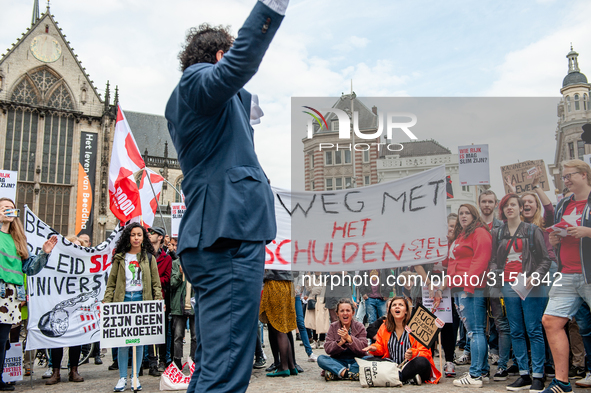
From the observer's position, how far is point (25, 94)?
4547 centimetres

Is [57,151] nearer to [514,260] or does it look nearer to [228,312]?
[514,260]

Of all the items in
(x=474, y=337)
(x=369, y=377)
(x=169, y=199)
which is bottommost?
(x=369, y=377)

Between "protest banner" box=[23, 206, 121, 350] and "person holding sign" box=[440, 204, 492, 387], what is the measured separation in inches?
196

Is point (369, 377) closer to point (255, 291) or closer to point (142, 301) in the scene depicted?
point (142, 301)

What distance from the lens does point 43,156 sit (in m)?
45.7

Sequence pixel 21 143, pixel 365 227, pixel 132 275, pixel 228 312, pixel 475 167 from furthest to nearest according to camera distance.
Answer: pixel 21 143 < pixel 475 167 < pixel 365 227 < pixel 132 275 < pixel 228 312

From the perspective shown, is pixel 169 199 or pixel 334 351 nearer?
pixel 334 351

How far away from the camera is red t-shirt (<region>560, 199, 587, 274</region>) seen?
5.29 meters

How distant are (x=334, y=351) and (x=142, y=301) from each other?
274 cm

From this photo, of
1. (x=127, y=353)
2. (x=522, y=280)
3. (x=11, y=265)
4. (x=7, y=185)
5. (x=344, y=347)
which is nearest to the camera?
(x=522, y=280)

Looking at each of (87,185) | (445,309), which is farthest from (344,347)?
(87,185)

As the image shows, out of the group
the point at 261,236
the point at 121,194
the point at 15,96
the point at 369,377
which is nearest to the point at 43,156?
the point at 15,96

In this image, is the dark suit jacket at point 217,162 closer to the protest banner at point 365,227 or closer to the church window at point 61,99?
the protest banner at point 365,227

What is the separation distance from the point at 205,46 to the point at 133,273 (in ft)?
16.8
